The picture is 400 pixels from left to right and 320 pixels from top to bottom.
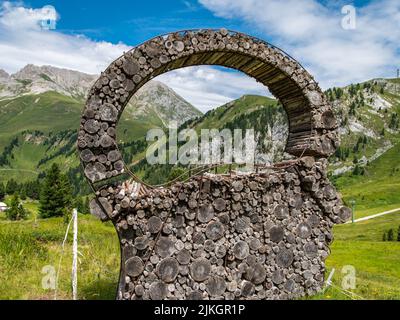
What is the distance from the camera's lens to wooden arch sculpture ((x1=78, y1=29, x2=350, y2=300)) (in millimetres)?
10617

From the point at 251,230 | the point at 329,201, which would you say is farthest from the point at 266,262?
the point at 329,201

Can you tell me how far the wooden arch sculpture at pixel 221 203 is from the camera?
10617 millimetres

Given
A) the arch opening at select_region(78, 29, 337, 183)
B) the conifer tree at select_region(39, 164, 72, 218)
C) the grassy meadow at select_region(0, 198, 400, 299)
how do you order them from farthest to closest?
the conifer tree at select_region(39, 164, 72, 218) < the grassy meadow at select_region(0, 198, 400, 299) < the arch opening at select_region(78, 29, 337, 183)

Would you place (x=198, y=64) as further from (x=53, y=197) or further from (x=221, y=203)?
(x=53, y=197)

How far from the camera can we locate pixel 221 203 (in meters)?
11.8

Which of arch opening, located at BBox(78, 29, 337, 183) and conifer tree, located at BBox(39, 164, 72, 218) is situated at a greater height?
arch opening, located at BBox(78, 29, 337, 183)
